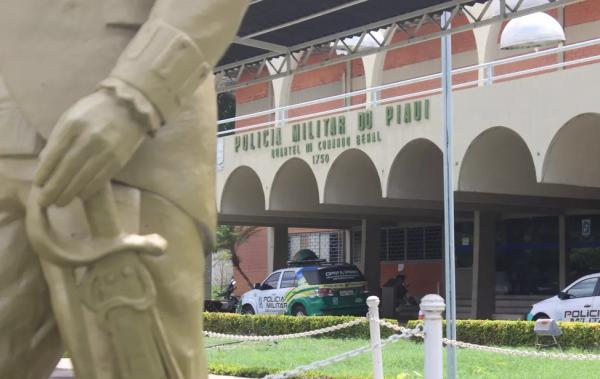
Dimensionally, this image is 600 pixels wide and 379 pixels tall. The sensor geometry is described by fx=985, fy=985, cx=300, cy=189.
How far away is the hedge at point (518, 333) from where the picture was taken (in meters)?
14.2

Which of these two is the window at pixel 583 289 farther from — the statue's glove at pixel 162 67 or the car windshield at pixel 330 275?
the statue's glove at pixel 162 67

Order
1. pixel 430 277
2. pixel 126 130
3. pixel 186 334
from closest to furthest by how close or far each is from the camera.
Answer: pixel 126 130 < pixel 186 334 < pixel 430 277

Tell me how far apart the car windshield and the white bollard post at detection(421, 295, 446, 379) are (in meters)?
16.4

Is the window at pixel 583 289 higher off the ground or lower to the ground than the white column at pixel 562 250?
lower

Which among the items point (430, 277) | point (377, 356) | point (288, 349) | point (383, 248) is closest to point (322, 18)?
point (288, 349)

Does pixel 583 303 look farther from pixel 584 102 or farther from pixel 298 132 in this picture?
pixel 298 132

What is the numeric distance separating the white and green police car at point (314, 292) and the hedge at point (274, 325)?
336 centimetres

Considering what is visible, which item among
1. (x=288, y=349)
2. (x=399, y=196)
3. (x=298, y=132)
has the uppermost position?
(x=298, y=132)

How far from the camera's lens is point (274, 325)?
62.8 ft

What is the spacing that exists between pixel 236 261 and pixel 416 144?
50.2 ft

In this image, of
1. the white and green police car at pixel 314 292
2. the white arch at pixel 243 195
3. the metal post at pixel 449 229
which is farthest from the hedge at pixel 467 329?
the white arch at pixel 243 195

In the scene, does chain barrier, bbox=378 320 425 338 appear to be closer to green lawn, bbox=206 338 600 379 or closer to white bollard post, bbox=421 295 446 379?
white bollard post, bbox=421 295 446 379

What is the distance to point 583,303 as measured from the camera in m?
17.4

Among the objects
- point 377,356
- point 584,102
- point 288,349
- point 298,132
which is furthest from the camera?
point 298,132
